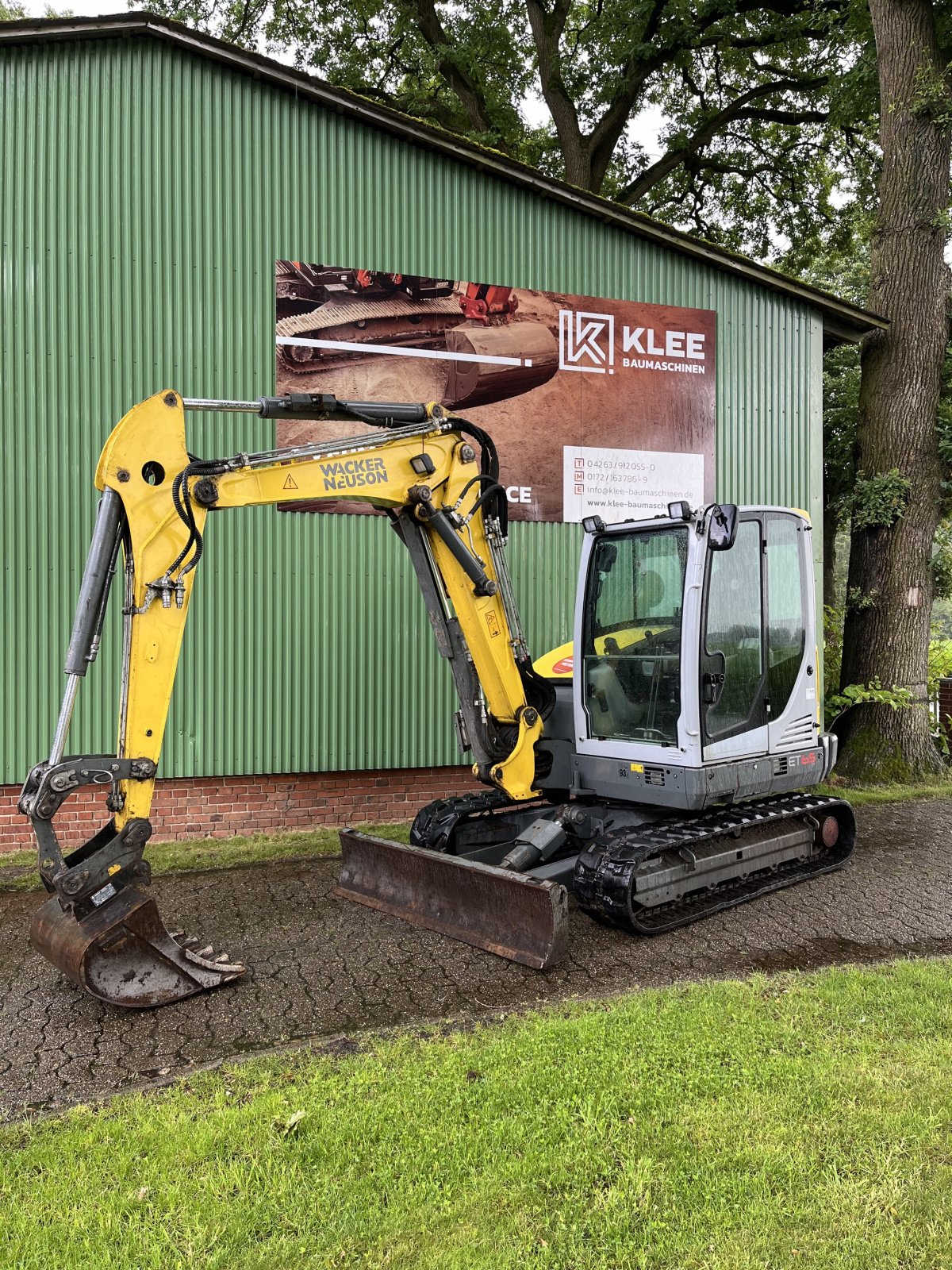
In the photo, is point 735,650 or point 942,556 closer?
point 735,650

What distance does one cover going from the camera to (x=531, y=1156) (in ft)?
10.5

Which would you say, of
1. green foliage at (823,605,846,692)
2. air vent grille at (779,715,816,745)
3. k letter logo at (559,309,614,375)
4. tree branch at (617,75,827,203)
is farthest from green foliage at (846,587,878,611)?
tree branch at (617,75,827,203)

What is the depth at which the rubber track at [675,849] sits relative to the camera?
5500 mm

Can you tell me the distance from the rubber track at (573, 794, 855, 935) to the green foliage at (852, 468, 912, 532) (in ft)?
16.0

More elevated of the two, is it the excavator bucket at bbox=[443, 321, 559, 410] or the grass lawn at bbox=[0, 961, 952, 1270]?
the excavator bucket at bbox=[443, 321, 559, 410]

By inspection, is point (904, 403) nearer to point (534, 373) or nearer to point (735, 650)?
point (534, 373)

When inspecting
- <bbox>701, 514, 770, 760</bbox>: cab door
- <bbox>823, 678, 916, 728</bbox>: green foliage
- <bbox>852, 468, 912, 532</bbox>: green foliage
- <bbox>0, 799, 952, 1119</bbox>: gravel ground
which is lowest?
→ <bbox>0, 799, 952, 1119</bbox>: gravel ground

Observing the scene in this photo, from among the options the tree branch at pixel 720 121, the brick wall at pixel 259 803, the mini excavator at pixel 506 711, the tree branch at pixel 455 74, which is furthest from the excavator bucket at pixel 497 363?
the tree branch at pixel 720 121

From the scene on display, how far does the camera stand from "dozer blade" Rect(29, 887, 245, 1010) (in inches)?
174

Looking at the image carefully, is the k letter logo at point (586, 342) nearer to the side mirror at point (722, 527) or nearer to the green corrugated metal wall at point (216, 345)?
→ the green corrugated metal wall at point (216, 345)

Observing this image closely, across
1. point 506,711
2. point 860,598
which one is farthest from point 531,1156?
point 860,598

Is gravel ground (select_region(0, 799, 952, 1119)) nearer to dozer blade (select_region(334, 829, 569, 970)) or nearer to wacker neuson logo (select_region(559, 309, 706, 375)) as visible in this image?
dozer blade (select_region(334, 829, 569, 970))

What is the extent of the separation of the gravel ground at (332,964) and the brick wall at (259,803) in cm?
114

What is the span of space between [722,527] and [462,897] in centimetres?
285
